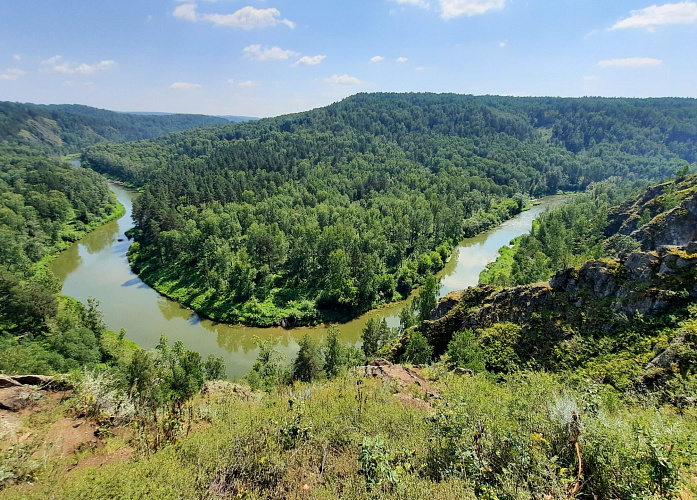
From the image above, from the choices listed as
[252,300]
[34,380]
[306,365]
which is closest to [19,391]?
[34,380]

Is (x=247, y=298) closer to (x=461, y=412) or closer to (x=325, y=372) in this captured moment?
(x=325, y=372)

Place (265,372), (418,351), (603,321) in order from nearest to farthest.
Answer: (603,321) < (418,351) < (265,372)

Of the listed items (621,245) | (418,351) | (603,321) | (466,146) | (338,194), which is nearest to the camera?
(603,321)

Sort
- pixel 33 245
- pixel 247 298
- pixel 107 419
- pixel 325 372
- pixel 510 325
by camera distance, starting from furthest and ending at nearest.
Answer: pixel 33 245 < pixel 247 298 < pixel 325 372 < pixel 510 325 < pixel 107 419

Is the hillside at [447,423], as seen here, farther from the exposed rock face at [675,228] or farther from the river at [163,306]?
the exposed rock face at [675,228]

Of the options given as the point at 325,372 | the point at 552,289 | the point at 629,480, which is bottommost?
the point at 325,372

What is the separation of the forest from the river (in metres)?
2.05

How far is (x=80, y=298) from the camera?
49906mm

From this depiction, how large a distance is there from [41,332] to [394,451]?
40018mm

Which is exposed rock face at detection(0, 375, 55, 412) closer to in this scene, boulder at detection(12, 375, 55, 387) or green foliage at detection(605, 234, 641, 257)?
boulder at detection(12, 375, 55, 387)

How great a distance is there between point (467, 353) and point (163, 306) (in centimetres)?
4507

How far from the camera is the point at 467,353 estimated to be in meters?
21.7

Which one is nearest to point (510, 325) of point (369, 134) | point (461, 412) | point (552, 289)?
point (552, 289)

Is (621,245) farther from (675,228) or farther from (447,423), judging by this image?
(447,423)
